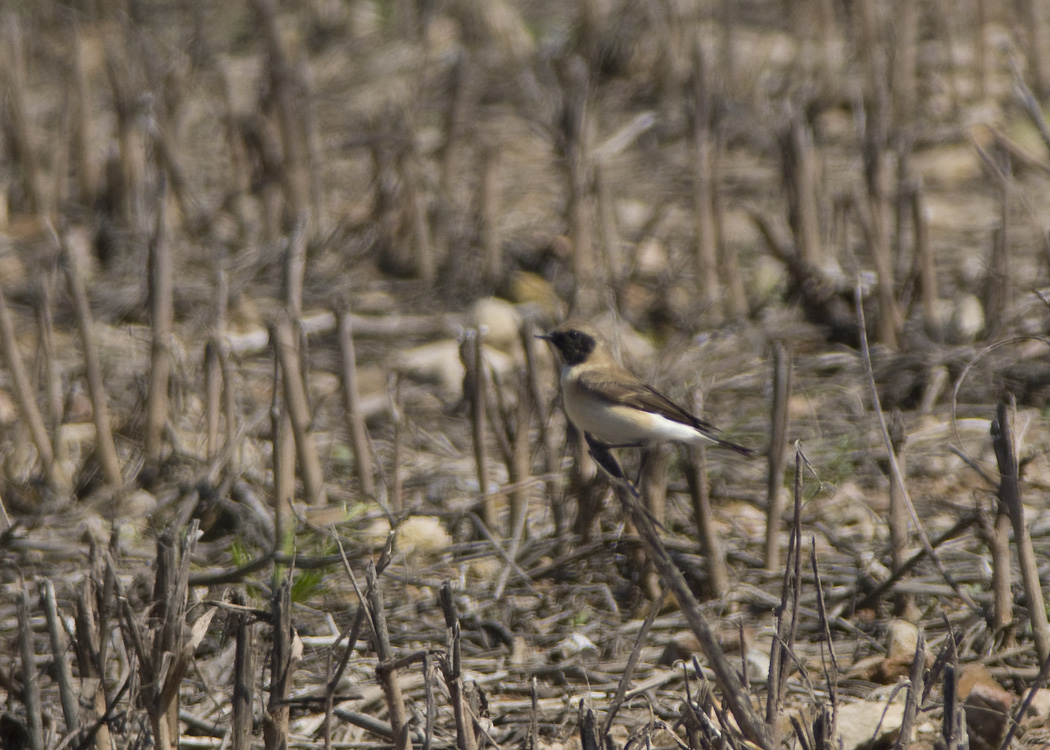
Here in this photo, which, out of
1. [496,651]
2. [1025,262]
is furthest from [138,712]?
[1025,262]

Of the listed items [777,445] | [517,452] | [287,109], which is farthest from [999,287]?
[287,109]

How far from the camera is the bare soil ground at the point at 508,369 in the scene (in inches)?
133

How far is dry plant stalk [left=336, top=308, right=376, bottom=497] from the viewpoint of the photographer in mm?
4723

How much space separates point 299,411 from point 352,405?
9.4 inches

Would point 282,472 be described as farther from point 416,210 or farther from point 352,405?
point 416,210

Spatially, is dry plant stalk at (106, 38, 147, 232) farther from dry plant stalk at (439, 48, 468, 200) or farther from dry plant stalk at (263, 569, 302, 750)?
dry plant stalk at (263, 569, 302, 750)

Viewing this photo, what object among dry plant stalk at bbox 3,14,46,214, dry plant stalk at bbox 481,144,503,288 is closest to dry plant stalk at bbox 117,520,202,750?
Answer: dry plant stalk at bbox 481,144,503,288

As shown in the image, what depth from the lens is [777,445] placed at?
13.7ft

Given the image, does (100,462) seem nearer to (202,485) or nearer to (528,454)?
(202,485)

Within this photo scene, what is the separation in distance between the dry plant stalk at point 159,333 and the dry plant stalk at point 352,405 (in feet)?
2.41

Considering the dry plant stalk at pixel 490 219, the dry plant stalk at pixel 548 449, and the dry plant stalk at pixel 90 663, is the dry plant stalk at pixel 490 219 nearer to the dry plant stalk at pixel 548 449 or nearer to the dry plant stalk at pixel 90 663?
the dry plant stalk at pixel 548 449

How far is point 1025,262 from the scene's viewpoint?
7.22 m

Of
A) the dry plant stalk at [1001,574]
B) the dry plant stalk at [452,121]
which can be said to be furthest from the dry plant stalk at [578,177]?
the dry plant stalk at [1001,574]

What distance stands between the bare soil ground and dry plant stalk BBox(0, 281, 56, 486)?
4 centimetres
